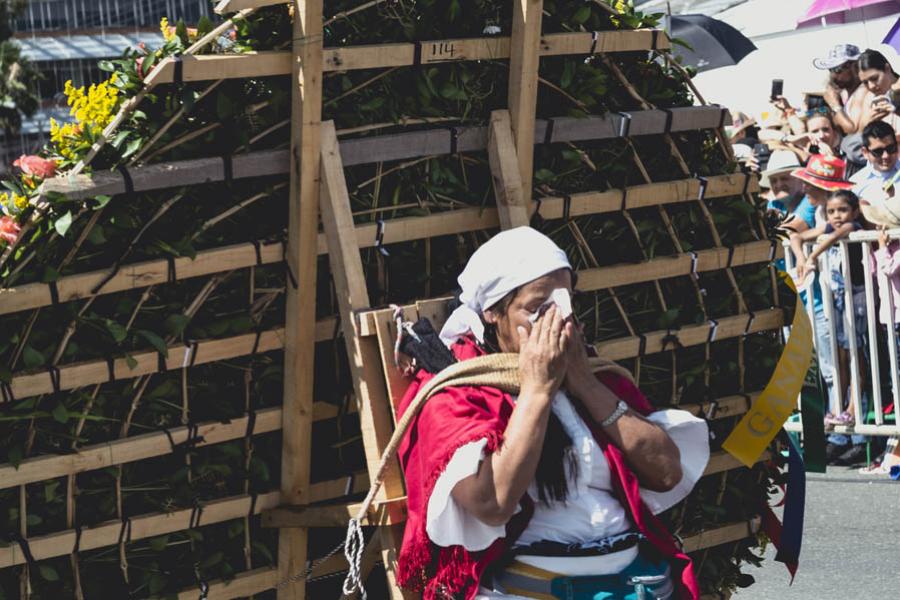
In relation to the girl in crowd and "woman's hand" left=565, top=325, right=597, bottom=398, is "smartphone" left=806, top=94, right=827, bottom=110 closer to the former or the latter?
the girl in crowd

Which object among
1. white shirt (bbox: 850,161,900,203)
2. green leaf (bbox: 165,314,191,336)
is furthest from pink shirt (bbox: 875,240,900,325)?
green leaf (bbox: 165,314,191,336)

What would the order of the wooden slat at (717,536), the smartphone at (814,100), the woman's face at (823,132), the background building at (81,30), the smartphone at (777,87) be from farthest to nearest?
the background building at (81,30) → the smartphone at (777,87) → the smartphone at (814,100) → the woman's face at (823,132) → the wooden slat at (717,536)

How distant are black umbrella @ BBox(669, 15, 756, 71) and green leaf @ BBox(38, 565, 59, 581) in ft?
28.6

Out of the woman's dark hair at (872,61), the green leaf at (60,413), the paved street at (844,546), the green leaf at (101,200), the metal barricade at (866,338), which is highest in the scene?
the woman's dark hair at (872,61)

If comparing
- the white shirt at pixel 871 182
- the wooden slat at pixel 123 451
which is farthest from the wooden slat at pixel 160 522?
the white shirt at pixel 871 182

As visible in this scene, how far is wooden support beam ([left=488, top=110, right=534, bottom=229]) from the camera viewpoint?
12.6 ft

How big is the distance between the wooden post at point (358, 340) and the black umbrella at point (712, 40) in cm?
822

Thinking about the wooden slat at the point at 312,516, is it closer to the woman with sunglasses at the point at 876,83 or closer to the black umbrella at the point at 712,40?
the woman with sunglasses at the point at 876,83

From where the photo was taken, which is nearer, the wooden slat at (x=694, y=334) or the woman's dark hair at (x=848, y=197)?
the wooden slat at (x=694, y=334)

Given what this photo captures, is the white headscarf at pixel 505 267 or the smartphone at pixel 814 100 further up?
the smartphone at pixel 814 100

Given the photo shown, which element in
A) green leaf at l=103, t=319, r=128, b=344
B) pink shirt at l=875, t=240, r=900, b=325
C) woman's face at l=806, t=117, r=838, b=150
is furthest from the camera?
woman's face at l=806, t=117, r=838, b=150

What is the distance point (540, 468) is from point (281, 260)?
3.18ft

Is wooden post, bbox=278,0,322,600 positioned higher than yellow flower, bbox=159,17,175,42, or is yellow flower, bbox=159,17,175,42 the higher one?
yellow flower, bbox=159,17,175,42

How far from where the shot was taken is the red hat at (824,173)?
27.3 feet
